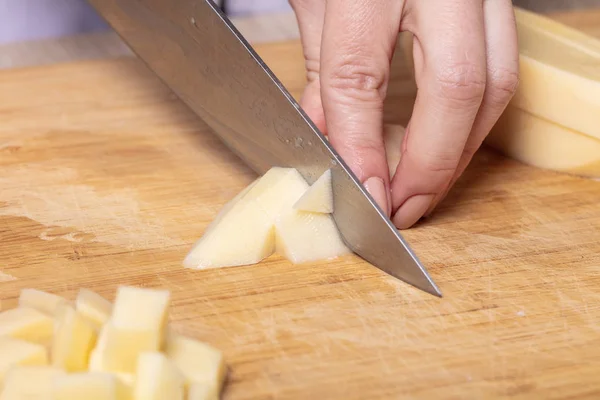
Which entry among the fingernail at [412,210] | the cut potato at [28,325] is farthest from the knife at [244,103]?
the cut potato at [28,325]

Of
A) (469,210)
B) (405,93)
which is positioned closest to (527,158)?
(469,210)

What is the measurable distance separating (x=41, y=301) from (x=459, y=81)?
79 centimetres

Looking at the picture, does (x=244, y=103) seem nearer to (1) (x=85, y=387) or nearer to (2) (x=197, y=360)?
(2) (x=197, y=360)

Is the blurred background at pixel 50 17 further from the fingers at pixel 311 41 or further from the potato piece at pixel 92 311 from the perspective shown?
the potato piece at pixel 92 311

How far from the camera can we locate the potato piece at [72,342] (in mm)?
1139

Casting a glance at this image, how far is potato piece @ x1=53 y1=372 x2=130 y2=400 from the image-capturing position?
3.51 ft

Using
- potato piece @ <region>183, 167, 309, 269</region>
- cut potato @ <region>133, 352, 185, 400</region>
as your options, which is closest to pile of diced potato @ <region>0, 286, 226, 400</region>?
cut potato @ <region>133, 352, 185, 400</region>

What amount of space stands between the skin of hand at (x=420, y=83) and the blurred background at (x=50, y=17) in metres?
1.22

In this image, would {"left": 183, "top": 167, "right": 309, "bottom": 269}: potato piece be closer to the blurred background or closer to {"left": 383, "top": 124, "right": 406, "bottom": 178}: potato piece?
{"left": 383, "top": 124, "right": 406, "bottom": 178}: potato piece

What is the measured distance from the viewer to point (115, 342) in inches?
44.5

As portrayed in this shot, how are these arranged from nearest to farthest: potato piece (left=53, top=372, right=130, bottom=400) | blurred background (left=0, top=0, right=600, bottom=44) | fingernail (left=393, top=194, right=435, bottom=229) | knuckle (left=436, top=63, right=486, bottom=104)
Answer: potato piece (left=53, top=372, right=130, bottom=400) → knuckle (left=436, top=63, right=486, bottom=104) → fingernail (left=393, top=194, right=435, bottom=229) → blurred background (left=0, top=0, right=600, bottom=44)

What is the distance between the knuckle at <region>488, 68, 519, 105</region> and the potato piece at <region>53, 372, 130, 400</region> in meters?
0.88

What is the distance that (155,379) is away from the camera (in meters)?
1.09

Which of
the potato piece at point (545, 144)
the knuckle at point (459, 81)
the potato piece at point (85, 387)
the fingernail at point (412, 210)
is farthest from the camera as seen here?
the potato piece at point (545, 144)
